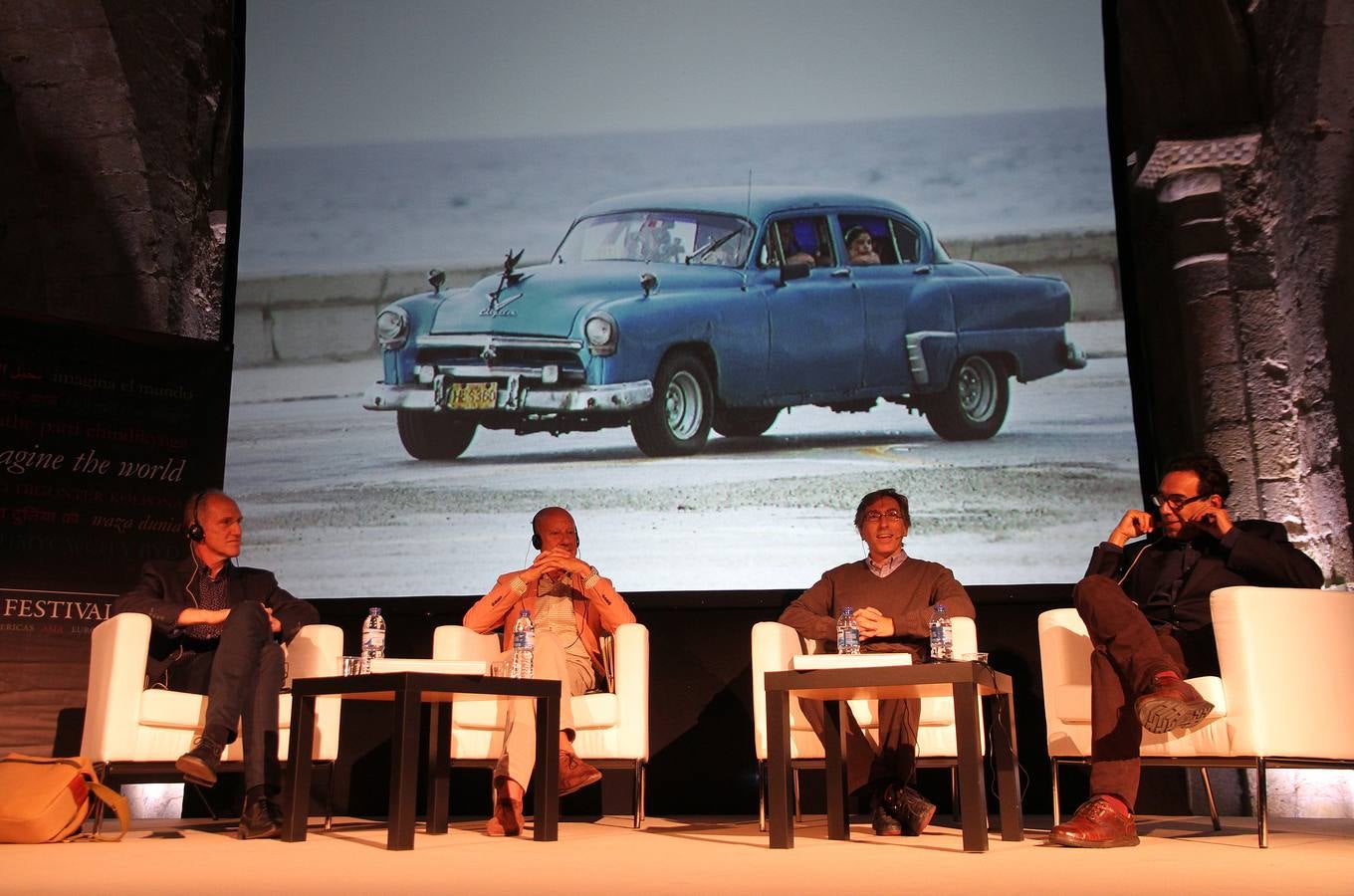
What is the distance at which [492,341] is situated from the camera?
17.1ft

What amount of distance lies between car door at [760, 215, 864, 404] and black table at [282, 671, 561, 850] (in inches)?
81.2

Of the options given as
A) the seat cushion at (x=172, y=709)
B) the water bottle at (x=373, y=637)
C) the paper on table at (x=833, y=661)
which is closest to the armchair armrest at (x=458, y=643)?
the water bottle at (x=373, y=637)

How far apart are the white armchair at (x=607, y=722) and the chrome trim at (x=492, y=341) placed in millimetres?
1386

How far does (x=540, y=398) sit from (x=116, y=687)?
6.67 feet

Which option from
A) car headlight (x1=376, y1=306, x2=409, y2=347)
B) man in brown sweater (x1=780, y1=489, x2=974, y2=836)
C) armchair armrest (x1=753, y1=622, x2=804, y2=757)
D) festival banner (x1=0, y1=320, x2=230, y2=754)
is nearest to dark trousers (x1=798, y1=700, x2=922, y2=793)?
man in brown sweater (x1=780, y1=489, x2=974, y2=836)

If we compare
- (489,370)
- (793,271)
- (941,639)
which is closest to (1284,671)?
(941,639)

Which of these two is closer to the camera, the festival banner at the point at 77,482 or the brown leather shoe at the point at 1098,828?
the brown leather shoe at the point at 1098,828

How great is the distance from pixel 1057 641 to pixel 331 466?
10.1 feet

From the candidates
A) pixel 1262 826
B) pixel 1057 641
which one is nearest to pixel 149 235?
pixel 1057 641

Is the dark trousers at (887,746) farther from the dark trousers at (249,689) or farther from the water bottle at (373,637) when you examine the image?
the dark trousers at (249,689)

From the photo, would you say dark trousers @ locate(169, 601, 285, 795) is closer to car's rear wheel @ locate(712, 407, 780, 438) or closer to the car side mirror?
car's rear wheel @ locate(712, 407, 780, 438)

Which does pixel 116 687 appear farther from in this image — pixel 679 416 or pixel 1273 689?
pixel 1273 689

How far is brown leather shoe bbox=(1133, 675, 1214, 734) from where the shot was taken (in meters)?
3.01

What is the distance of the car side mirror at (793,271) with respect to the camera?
5.18 meters
